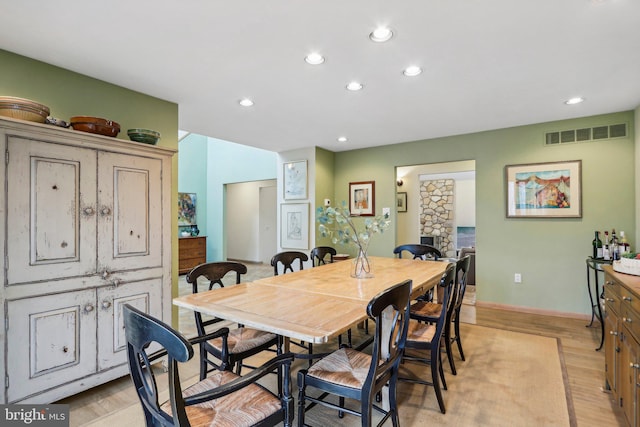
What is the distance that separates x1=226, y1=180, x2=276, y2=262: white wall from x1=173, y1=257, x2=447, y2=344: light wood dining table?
6.35 meters

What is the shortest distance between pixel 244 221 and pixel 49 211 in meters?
7.06

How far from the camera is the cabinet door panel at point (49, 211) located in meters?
1.90

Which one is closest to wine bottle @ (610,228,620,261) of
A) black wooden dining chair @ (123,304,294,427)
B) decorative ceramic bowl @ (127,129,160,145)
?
black wooden dining chair @ (123,304,294,427)

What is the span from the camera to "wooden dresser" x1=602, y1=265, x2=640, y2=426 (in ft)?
5.20

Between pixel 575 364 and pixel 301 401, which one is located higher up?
pixel 301 401

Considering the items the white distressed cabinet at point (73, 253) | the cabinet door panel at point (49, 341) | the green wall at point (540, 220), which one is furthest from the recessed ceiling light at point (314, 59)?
Answer: the green wall at point (540, 220)

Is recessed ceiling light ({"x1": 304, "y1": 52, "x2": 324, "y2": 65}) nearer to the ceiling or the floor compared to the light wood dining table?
nearer to the ceiling

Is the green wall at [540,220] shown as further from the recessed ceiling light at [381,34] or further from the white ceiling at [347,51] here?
the recessed ceiling light at [381,34]

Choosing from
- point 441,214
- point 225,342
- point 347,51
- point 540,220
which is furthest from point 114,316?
point 441,214

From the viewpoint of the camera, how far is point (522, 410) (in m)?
2.04

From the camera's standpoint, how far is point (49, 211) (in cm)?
203

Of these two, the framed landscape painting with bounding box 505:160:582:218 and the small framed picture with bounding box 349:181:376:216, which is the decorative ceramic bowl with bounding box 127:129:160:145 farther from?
the framed landscape painting with bounding box 505:160:582:218

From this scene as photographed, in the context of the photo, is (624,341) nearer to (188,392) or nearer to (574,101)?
(188,392)

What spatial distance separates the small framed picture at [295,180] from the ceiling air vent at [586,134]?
343cm
